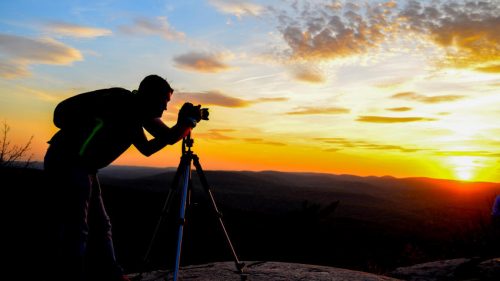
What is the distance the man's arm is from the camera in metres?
3.39

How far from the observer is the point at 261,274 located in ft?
14.6

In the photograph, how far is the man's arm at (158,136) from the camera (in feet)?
11.1

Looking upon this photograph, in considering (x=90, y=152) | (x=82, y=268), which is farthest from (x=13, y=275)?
(x=90, y=152)

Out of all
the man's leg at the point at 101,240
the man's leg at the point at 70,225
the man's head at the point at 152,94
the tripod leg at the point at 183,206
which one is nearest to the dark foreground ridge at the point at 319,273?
the man's leg at the point at 101,240

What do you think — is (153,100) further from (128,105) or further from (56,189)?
(56,189)

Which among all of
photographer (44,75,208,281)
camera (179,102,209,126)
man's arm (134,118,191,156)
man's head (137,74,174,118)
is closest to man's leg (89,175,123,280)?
photographer (44,75,208,281)

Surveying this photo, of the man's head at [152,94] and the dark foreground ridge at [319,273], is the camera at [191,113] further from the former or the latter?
the dark foreground ridge at [319,273]

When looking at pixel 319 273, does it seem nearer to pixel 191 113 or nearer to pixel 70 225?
pixel 191 113

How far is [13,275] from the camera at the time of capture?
5.39m

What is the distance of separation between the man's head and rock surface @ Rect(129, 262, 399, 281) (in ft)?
7.22

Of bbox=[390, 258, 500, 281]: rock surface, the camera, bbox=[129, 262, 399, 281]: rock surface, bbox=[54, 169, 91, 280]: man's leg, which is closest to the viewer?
bbox=[54, 169, 91, 280]: man's leg

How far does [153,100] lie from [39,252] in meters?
4.82

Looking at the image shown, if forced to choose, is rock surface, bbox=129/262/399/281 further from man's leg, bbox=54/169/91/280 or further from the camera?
the camera

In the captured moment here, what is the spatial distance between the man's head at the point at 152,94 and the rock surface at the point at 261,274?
220 centimetres
